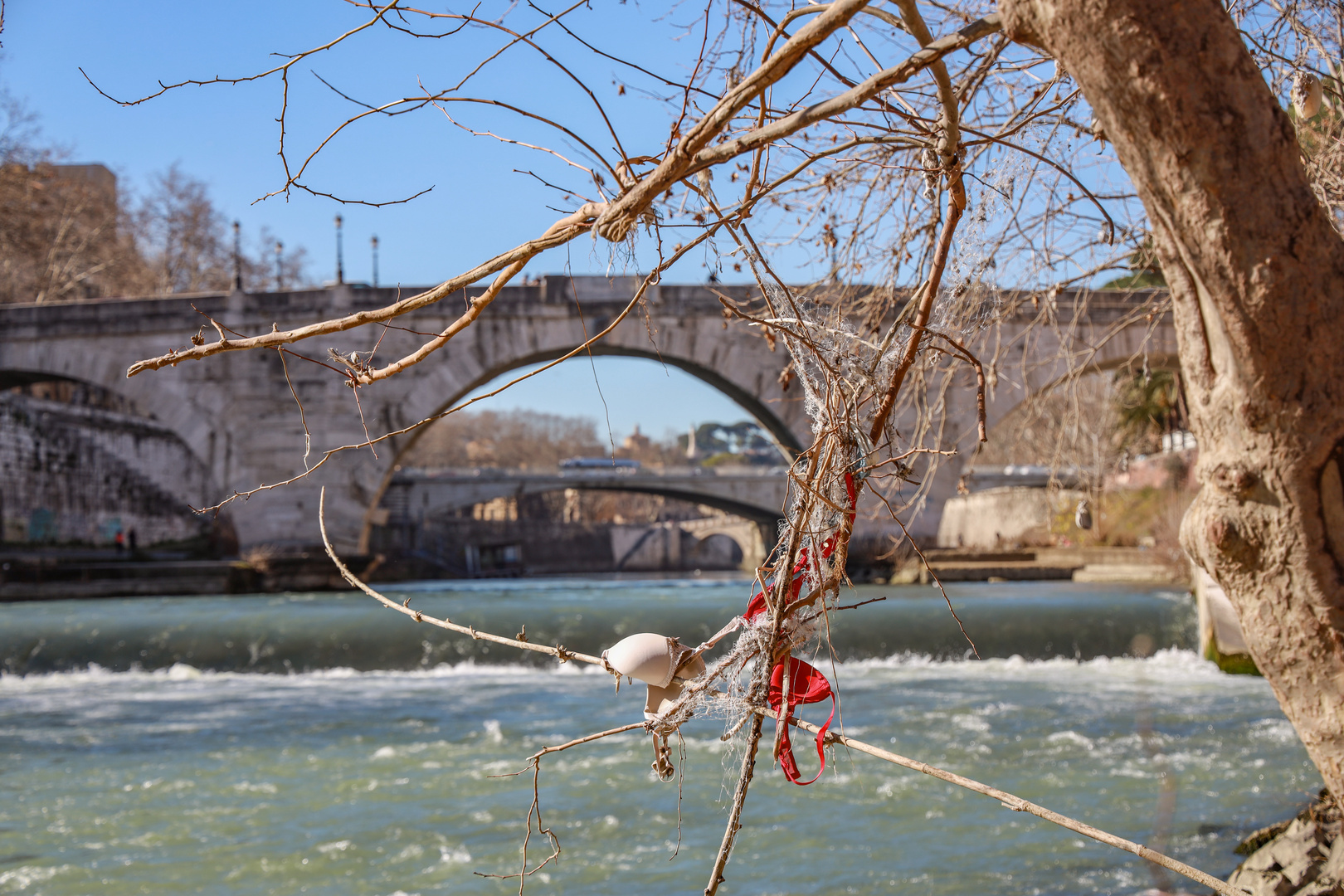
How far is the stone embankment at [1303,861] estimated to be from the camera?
3246mm

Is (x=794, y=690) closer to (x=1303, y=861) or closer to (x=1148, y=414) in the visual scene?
(x=1303, y=861)

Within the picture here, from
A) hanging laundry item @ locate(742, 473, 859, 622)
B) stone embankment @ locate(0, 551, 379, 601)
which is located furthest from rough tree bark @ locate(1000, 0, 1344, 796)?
stone embankment @ locate(0, 551, 379, 601)

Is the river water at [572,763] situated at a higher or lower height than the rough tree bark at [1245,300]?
lower

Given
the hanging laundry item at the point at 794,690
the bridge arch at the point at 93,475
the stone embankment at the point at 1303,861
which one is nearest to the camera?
the hanging laundry item at the point at 794,690

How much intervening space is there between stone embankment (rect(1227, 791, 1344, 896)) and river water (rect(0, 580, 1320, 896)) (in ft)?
1.68

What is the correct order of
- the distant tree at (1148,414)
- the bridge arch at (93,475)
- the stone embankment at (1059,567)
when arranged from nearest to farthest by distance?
the stone embankment at (1059,567)
the distant tree at (1148,414)
the bridge arch at (93,475)

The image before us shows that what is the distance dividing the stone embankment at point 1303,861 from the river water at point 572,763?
514 mm

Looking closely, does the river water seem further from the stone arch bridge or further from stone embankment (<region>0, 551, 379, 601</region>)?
the stone arch bridge

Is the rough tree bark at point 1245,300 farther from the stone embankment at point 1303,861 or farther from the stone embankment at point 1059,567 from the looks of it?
the stone embankment at point 1059,567

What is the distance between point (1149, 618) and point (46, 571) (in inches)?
601

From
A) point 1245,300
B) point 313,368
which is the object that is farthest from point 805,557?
point 313,368

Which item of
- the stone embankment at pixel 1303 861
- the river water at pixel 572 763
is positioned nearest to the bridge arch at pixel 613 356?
the river water at pixel 572 763

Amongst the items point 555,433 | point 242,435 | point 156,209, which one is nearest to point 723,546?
point 555,433

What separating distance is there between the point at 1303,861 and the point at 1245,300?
9.14 ft
